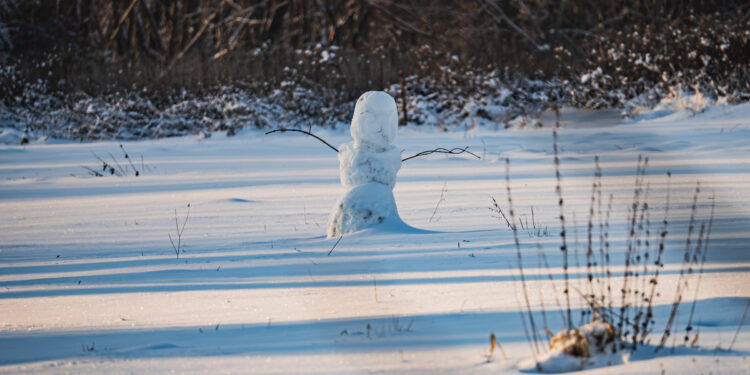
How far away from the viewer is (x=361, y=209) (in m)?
5.77

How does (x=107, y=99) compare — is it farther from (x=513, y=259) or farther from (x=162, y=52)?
(x=513, y=259)

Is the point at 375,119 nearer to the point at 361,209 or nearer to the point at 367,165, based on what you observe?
the point at 367,165

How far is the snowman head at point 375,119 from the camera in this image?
566 centimetres

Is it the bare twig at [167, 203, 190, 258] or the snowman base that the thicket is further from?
the snowman base

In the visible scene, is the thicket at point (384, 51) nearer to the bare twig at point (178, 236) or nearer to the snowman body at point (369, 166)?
the bare twig at point (178, 236)

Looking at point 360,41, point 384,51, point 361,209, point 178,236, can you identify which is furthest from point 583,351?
point 360,41

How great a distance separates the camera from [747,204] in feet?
21.8

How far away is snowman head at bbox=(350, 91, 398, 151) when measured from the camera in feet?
18.6

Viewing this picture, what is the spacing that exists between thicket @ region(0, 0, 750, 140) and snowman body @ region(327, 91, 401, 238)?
10022 millimetres

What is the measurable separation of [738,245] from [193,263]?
3645 mm

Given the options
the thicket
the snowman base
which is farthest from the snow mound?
the thicket

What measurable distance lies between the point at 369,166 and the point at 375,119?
0.38 m

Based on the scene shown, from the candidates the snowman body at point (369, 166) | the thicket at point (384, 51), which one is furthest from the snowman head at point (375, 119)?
the thicket at point (384, 51)

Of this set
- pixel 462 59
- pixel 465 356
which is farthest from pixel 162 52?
pixel 465 356
